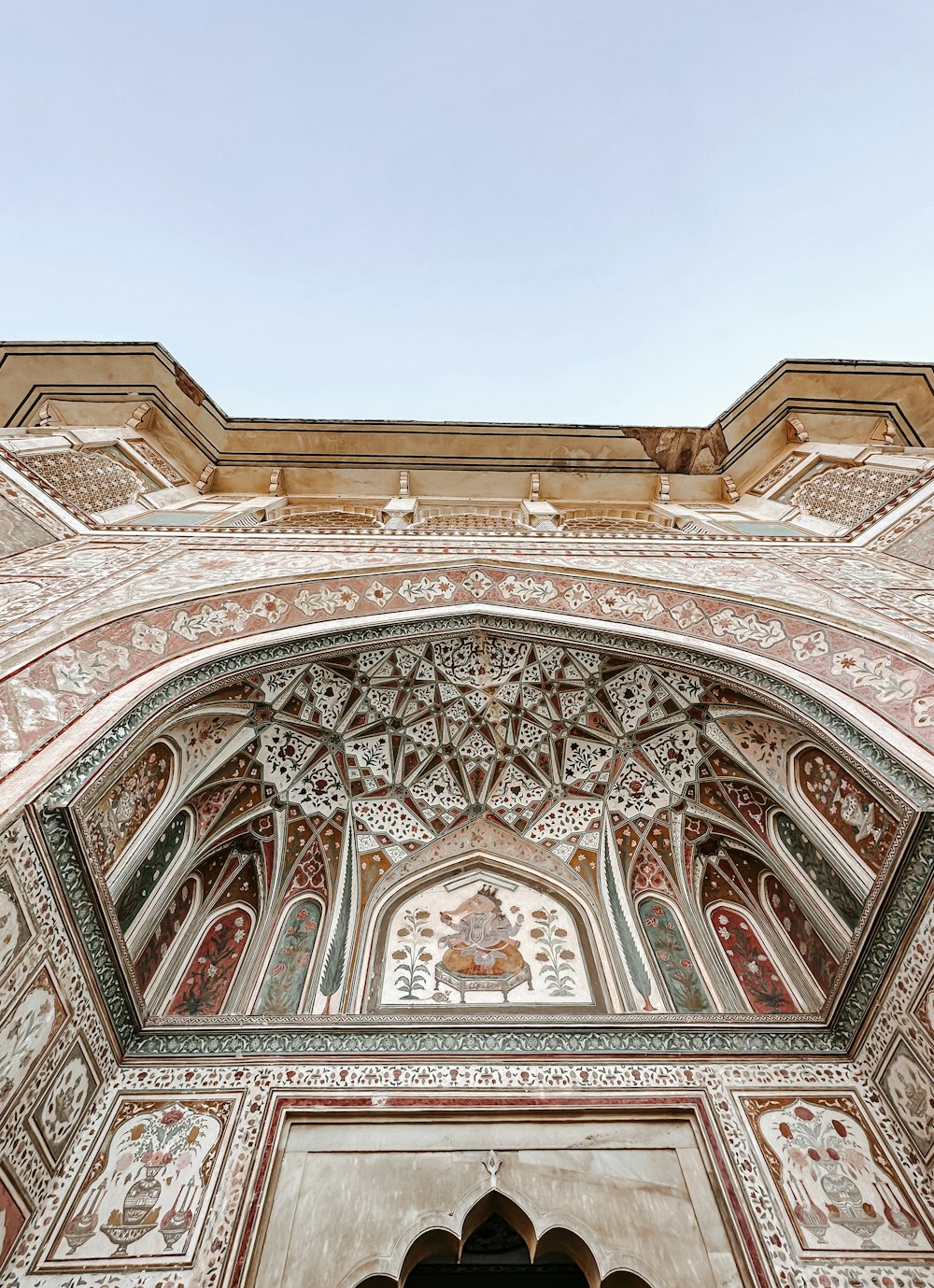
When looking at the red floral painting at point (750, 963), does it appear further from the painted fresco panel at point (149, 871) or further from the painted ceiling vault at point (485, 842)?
the painted fresco panel at point (149, 871)

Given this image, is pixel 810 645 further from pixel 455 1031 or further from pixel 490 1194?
pixel 490 1194

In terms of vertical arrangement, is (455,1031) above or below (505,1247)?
above

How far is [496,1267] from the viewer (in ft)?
9.97

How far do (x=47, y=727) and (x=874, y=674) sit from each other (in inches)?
143

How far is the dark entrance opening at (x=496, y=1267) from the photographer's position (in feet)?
10.00

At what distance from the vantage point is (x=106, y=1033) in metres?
2.90

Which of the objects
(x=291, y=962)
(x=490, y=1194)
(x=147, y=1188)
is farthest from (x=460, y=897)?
(x=147, y=1188)

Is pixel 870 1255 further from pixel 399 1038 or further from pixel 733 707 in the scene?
pixel 733 707

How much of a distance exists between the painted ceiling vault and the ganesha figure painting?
0.04 ft

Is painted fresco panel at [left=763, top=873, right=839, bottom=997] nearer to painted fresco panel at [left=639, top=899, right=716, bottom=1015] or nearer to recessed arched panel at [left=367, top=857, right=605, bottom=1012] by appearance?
painted fresco panel at [left=639, top=899, right=716, bottom=1015]

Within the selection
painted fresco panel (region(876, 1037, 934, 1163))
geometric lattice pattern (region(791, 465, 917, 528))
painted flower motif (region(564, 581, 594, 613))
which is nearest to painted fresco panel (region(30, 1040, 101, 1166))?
painted fresco panel (region(876, 1037, 934, 1163))

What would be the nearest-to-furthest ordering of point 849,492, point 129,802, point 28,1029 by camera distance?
point 28,1029 → point 129,802 → point 849,492

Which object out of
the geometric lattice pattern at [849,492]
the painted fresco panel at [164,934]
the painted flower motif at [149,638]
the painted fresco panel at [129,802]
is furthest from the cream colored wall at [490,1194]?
the geometric lattice pattern at [849,492]

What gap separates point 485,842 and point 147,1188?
8.21ft
